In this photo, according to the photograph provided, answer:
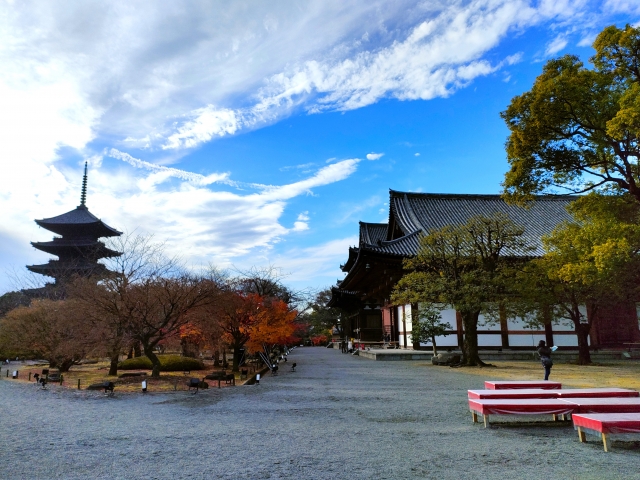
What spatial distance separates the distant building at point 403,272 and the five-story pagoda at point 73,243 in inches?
895

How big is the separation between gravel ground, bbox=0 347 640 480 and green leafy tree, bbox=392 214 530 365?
6.57 metres

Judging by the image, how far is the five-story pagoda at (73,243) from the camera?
40.0 metres

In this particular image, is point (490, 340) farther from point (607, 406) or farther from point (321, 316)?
point (321, 316)

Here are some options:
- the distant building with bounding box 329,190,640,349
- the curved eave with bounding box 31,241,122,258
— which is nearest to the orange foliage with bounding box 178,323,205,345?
the distant building with bounding box 329,190,640,349

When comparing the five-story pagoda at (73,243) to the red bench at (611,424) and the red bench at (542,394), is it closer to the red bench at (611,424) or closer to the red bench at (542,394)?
the red bench at (542,394)

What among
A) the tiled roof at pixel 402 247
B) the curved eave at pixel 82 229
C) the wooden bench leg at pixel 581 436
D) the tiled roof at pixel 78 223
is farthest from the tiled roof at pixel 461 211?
the curved eave at pixel 82 229

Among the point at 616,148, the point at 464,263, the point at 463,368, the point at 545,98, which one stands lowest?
the point at 463,368

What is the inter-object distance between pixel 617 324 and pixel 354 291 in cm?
1641

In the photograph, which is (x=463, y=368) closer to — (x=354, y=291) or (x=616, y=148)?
(x=616, y=148)

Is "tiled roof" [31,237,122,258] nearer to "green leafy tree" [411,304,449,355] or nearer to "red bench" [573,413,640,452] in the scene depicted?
"green leafy tree" [411,304,449,355]

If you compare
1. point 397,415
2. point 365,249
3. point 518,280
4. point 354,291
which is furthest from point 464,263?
point 354,291

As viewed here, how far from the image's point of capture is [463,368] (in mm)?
17203

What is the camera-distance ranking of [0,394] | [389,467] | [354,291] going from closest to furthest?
1. [389,467]
2. [0,394]
3. [354,291]

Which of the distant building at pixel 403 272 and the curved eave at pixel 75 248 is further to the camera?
the curved eave at pixel 75 248
